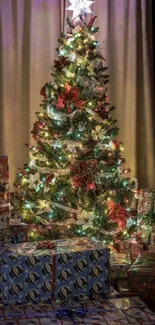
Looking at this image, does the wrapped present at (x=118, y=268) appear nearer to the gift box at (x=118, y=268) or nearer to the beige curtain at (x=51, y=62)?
the gift box at (x=118, y=268)

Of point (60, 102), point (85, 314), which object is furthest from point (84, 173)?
point (85, 314)

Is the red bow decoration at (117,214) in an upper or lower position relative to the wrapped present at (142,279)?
upper

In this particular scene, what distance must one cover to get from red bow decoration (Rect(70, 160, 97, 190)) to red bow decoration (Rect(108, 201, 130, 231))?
0.66ft

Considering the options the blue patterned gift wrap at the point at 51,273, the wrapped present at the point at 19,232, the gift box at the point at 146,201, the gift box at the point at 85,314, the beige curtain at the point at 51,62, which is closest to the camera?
the gift box at the point at 85,314

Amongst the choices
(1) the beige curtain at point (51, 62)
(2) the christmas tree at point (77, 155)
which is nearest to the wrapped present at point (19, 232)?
(2) the christmas tree at point (77, 155)

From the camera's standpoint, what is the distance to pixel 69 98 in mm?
3318

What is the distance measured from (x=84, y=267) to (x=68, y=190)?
94 cm

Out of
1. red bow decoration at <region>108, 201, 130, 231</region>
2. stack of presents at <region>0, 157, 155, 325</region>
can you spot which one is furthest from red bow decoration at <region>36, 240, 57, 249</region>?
red bow decoration at <region>108, 201, 130, 231</region>

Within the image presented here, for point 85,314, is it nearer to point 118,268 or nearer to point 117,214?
point 118,268

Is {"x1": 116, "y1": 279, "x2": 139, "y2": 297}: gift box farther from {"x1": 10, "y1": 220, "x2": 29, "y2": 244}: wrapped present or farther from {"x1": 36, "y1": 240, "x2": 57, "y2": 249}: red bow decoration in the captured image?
{"x1": 10, "y1": 220, "x2": 29, "y2": 244}: wrapped present

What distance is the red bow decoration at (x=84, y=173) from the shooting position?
3328mm

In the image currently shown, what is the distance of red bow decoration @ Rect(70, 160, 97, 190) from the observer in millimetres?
3328

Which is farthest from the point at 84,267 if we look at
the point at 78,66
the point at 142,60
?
the point at 142,60

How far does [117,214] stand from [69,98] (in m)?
0.85
